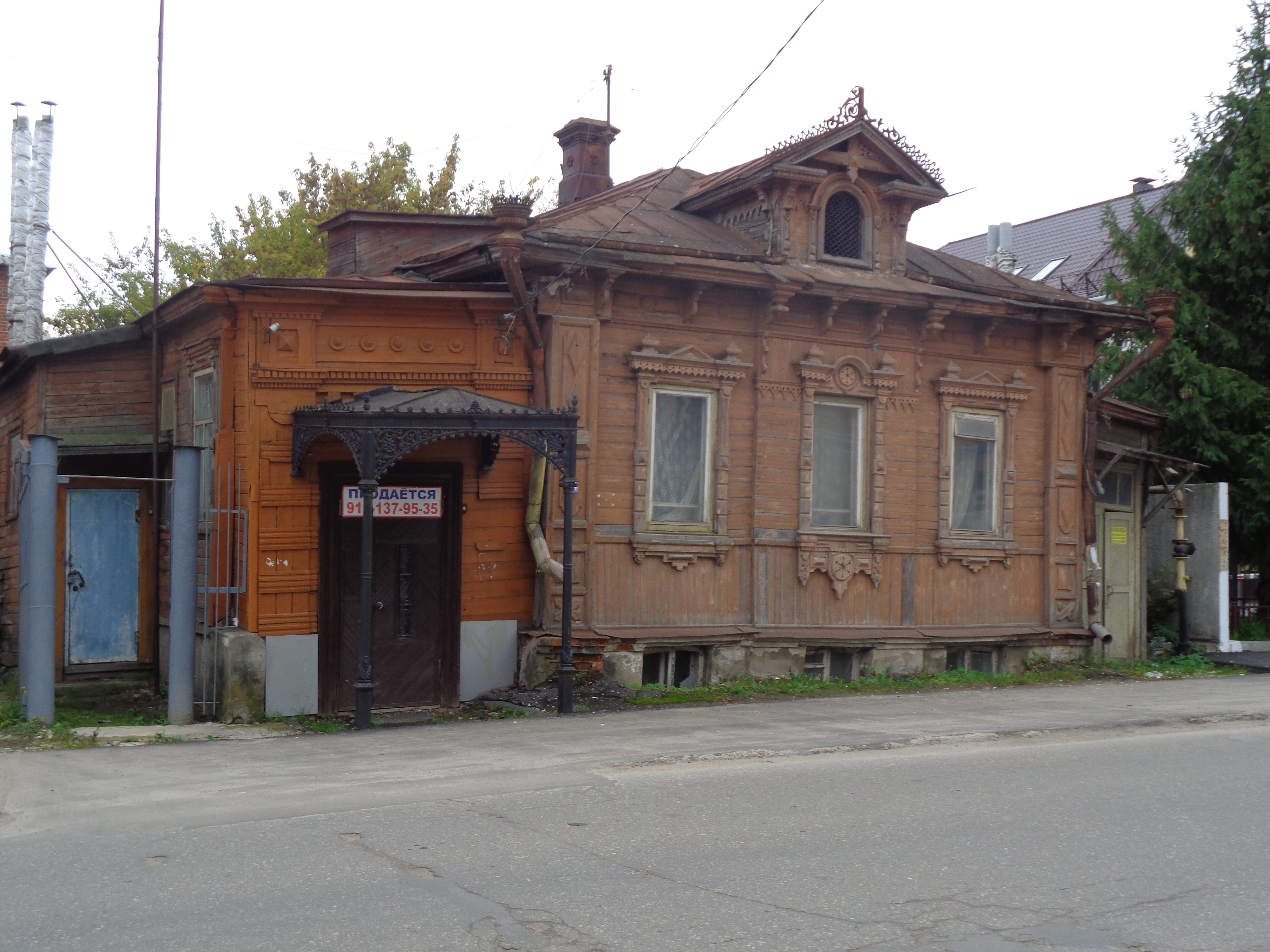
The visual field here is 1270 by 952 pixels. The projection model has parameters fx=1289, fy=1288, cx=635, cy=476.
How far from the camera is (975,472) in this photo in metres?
16.2

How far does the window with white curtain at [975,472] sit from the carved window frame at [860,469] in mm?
1236

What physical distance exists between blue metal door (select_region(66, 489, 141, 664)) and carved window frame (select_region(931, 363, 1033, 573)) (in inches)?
375

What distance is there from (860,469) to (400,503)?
5595 millimetres

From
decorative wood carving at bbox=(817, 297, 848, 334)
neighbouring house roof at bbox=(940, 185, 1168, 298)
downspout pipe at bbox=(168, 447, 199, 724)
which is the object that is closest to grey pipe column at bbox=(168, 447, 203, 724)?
downspout pipe at bbox=(168, 447, 199, 724)

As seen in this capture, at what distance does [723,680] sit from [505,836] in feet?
24.2

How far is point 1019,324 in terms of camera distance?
635 inches

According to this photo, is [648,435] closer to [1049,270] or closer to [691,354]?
[691,354]

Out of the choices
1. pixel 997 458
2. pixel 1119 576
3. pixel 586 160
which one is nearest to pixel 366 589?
pixel 997 458

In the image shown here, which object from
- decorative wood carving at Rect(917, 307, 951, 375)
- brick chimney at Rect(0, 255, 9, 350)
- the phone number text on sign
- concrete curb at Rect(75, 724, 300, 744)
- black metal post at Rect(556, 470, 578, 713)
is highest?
brick chimney at Rect(0, 255, 9, 350)

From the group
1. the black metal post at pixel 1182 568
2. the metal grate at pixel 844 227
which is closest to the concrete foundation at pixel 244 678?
the metal grate at pixel 844 227

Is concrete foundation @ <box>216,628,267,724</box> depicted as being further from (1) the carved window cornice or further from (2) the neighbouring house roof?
(2) the neighbouring house roof

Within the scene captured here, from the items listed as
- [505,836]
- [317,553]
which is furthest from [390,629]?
[505,836]

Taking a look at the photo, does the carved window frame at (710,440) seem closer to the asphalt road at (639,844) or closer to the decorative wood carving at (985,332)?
the asphalt road at (639,844)

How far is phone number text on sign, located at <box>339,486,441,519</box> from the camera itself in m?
12.5
